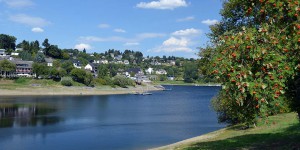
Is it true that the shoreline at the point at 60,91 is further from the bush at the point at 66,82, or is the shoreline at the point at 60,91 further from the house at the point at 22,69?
the house at the point at 22,69

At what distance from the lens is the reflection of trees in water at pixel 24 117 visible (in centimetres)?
5534

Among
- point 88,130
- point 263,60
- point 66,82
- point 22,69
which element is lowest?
point 88,130

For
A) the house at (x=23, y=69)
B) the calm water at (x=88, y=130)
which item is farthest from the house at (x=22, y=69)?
the calm water at (x=88, y=130)

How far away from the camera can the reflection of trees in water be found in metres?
55.3

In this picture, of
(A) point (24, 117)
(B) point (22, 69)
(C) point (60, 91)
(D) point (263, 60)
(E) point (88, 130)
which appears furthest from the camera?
(B) point (22, 69)

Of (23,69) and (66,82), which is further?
(23,69)

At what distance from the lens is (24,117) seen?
205 ft

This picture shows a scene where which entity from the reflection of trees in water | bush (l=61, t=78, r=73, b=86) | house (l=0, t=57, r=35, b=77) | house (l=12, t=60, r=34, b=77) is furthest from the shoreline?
the reflection of trees in water

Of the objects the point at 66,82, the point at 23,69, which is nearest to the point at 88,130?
the point at 66,82

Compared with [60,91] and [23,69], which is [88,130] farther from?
[23,69]

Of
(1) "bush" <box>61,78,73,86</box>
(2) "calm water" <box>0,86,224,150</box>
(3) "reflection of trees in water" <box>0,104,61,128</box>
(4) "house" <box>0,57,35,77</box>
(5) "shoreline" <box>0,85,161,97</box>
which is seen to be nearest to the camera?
(2) "calm water" <box>0,86,224,150</box>

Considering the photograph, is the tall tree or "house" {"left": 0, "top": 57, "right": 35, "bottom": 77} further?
"house" {"left": 0, "top": 57, "right": 35, "bottom": 77}

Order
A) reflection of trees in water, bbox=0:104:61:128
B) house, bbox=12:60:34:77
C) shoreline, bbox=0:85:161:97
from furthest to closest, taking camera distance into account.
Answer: house, bbox=12:60:34:77
shoreline, bbox=0:85:161:97
reflection of trees in water, bbox=0:104:61:128

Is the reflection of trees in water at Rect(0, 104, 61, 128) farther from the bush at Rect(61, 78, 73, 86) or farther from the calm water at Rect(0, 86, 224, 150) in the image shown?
the bush at Rect(61, 78, 73, 86)
